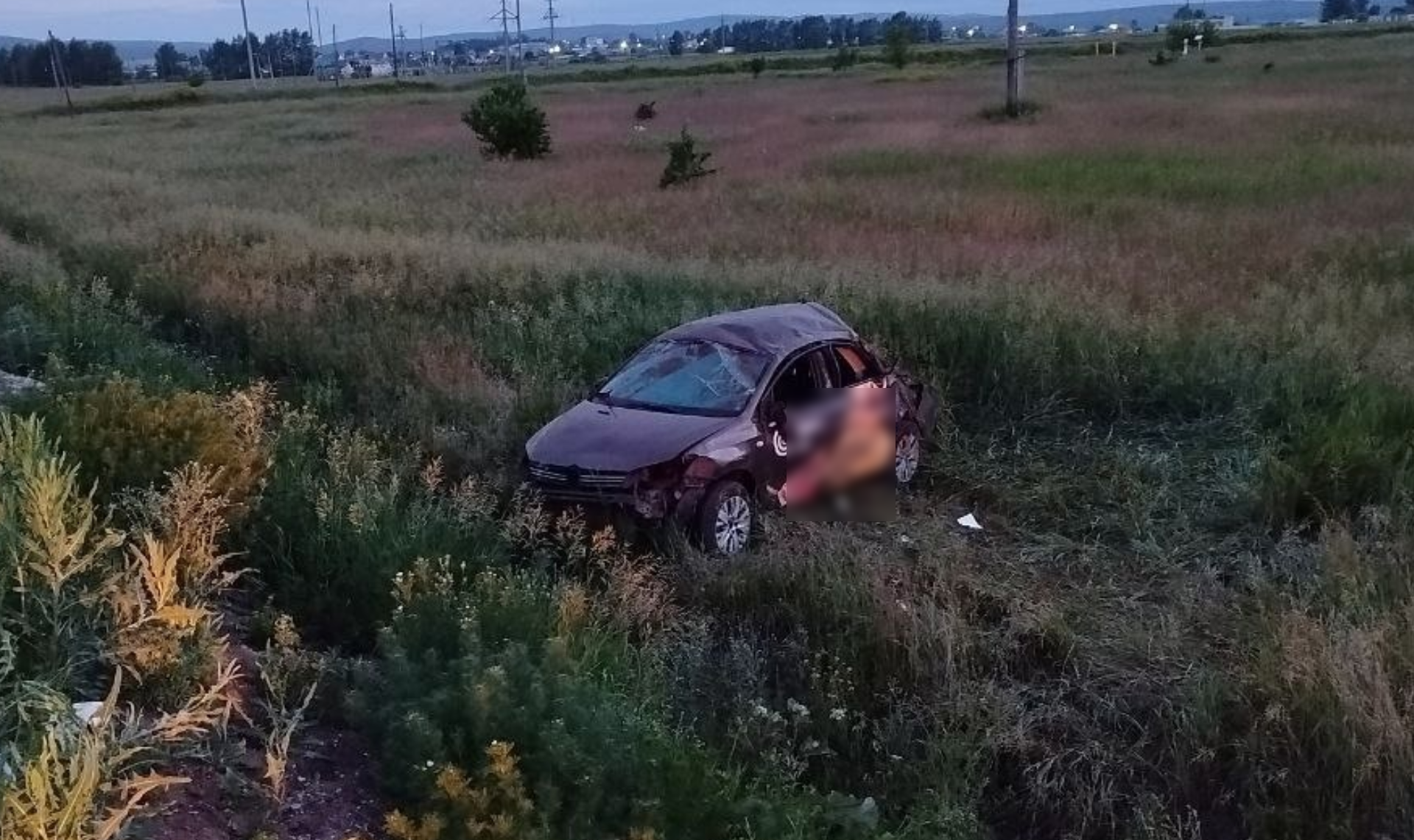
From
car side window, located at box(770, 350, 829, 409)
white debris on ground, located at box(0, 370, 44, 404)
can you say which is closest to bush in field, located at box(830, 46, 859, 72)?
car side window, located at box(770, 350, 829, 409)

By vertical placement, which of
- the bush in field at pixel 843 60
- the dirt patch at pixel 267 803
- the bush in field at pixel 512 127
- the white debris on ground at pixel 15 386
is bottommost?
the dirt patch at pixel 267 803

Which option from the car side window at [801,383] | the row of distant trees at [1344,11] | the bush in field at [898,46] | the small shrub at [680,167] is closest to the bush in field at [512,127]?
the small shrub at [680,167]

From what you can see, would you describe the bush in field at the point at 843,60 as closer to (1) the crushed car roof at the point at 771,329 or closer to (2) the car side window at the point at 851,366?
(1) the crushed car roof at the point at 771,329

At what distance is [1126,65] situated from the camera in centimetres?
5478

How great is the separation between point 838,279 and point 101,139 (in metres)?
36.7

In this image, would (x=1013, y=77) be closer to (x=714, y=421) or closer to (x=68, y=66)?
(x=714, y=421)

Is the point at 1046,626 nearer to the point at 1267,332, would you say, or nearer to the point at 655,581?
the point at 655,581

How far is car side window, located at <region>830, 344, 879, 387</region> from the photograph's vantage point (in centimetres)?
938

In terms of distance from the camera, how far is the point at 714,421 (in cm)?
844

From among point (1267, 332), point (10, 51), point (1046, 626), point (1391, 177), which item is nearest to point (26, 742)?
point (1046, 626)

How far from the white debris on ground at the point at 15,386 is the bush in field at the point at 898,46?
59.0m

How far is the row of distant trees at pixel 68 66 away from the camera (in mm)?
111188

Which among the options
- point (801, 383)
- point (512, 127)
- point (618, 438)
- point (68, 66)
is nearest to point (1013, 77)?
point (512, 127)

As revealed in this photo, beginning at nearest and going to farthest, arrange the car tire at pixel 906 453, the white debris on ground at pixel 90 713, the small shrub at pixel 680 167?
1. the white debris on ground at pixel 90 713
2. the car tire at pixel 906 453
3. the small shrub at pixel 680 167
